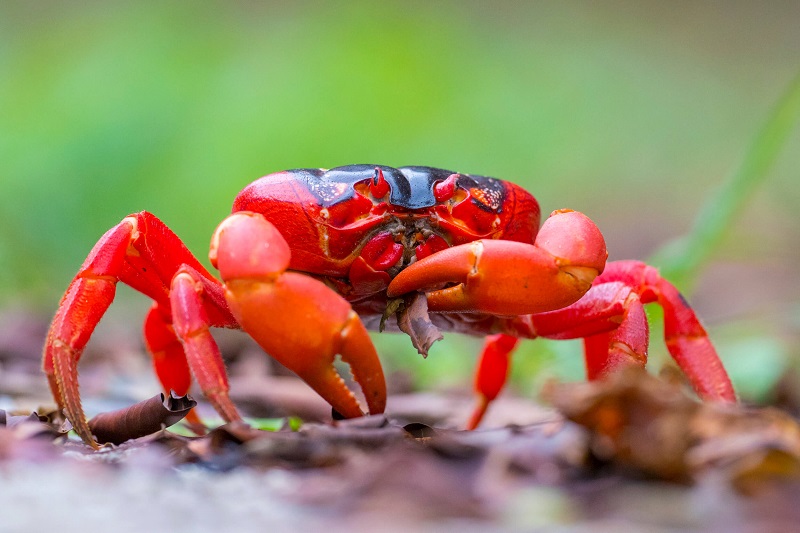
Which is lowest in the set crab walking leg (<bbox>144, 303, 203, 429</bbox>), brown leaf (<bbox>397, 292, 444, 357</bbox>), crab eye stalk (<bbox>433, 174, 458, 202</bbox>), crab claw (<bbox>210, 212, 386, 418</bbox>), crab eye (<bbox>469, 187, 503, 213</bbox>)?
crab walking leg (<bbox>144, 303, 203, 429</bbox>)

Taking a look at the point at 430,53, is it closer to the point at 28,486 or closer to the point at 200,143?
the point at 200,143

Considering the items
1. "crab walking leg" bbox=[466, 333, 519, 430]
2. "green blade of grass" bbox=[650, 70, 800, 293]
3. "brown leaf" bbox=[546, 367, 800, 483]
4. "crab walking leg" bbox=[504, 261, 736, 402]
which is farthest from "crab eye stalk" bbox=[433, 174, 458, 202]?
"green blade of grass" bbox=[650, 70, 800, 293]

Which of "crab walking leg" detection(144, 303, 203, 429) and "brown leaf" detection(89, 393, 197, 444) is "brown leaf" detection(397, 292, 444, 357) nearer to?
"brown leaf" detection(89, 393, 197, 444)

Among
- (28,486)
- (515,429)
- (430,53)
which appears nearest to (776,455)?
(515,429)

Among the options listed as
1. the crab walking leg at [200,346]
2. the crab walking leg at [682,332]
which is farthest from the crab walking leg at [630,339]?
the crab walking leg at [200,346]

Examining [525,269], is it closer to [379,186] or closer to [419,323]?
[419,323]

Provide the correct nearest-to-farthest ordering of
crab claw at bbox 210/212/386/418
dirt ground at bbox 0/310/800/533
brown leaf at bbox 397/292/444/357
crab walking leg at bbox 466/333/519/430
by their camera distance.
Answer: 1. dirt ground at bbox 0/310/800/533
2. crab claw at bbox 210/212/386/418
3. brown leaf at bbox 397/292/444/357
4. crab walking leg at bbox 466/333/519/430

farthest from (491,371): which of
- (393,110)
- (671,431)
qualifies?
(393,110)
